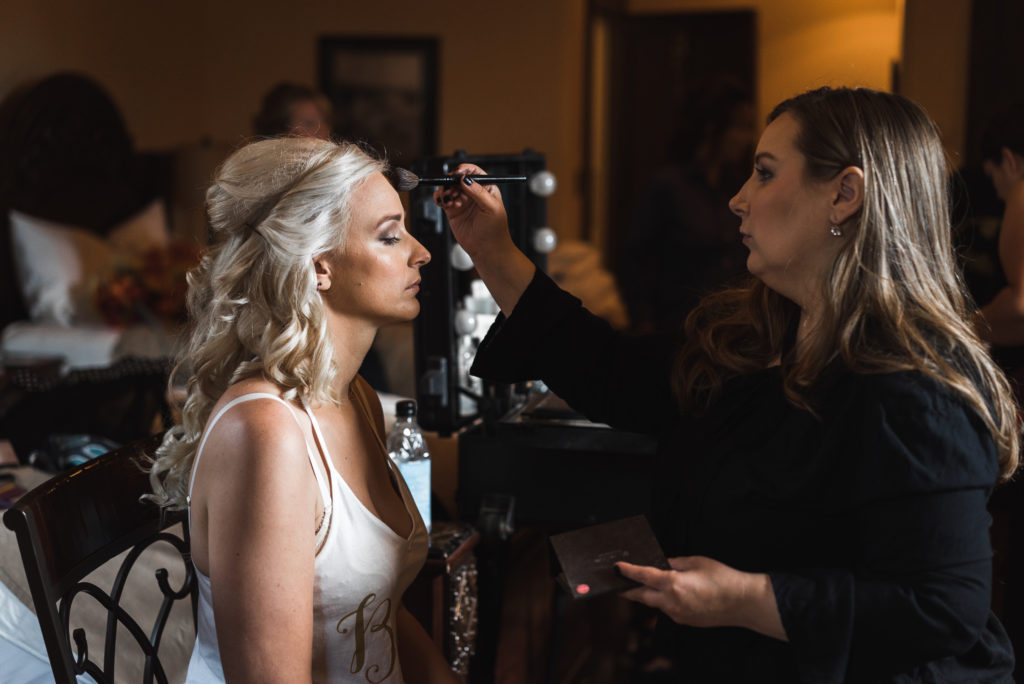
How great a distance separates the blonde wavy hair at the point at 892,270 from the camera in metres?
1.20

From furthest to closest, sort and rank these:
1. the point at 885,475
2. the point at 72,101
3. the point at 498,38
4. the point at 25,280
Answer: the point at 498,38
the point at 72,101
the point at 25,280
the point at 885,475

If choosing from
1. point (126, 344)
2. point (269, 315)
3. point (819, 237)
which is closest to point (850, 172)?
point (819, 237)

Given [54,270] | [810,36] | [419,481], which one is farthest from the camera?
[810,36]

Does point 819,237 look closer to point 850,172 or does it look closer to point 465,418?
point 850,172

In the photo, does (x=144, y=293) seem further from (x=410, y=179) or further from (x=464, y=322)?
(x=410, y=179)

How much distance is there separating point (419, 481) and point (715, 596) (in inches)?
30.5

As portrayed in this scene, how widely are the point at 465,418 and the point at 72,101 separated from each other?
10.9 ft

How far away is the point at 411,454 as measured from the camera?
1.90 metres

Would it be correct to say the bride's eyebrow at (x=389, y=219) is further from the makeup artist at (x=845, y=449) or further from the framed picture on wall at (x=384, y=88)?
the framed picture on wall at (x=384, y=88)

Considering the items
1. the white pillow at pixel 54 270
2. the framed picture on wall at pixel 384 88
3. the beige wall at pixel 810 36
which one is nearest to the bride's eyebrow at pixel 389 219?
the white pillow at pixel 54 270

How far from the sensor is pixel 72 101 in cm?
453

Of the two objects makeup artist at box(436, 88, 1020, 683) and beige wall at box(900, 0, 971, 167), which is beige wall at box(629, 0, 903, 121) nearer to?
beige wall at box(900, 0, 971, 167)

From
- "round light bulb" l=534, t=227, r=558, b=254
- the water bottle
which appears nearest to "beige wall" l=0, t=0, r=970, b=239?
"round light bulb" l=534, t=227, r=558, b=254

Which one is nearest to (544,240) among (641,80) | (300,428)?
(300,428)
